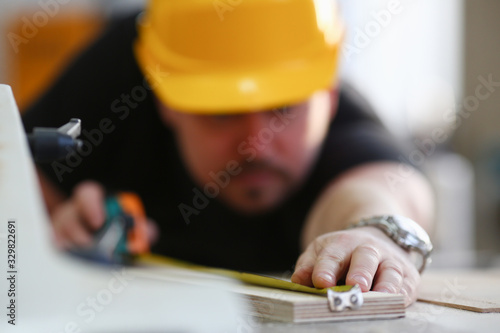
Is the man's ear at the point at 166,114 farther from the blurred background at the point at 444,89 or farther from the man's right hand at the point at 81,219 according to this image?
the blurred background at the point at 444,89

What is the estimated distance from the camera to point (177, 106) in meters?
1.37

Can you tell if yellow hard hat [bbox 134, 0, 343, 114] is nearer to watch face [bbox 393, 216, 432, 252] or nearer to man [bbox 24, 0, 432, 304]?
man [bbox 24, 0, 432, 304]

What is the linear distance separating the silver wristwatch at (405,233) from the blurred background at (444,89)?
3212 mm

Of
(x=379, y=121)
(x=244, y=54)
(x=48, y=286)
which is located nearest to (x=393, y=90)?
(x=379, y=121)

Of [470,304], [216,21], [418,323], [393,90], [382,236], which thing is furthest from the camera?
[393,90]

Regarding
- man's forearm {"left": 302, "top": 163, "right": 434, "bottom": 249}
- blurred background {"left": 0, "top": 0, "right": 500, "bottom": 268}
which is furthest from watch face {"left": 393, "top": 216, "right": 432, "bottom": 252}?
blurred background {"left": 0, "top": 0, "right": 500, "bottom": 268}

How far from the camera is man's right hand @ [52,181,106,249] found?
1.50m

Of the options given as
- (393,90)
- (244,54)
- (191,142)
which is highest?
(244,54)

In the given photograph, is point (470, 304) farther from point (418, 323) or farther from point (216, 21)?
point (216, 21)

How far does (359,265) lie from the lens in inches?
29.3

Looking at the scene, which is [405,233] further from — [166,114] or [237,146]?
[166,114]

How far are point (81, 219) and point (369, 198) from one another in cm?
78

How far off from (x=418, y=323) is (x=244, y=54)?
80cm

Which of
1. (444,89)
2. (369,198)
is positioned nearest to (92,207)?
(369,198)
